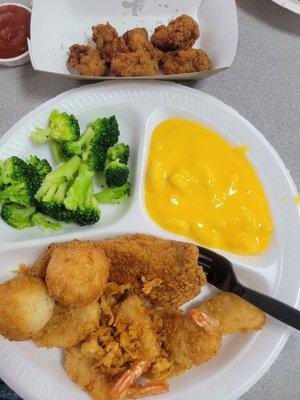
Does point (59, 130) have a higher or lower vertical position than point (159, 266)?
higher

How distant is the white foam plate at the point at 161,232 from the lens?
1.80 metres

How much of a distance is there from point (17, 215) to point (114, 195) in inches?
16.7

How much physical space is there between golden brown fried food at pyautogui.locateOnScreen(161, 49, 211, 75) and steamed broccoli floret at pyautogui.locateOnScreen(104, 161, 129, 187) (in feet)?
1.62

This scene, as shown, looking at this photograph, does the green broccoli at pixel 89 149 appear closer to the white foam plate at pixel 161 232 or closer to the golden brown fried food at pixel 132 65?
the white foam plate at pixel 161 232

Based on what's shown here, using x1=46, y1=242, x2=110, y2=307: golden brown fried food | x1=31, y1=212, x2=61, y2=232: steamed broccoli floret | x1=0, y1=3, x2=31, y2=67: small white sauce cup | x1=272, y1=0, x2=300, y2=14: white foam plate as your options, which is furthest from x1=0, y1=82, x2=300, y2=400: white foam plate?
x1=272, y1=0, x2=300, y2=14: white foam plate

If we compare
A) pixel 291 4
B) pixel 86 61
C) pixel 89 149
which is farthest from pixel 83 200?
pixel 291 4

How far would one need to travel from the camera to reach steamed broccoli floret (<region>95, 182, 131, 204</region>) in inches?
76.7

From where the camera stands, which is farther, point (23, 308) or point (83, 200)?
point (83, 200)

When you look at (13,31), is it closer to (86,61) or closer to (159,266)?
(86,61)

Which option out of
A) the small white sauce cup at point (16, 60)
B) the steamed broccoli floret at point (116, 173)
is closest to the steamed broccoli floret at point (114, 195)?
the steamed broccoli floret at point (116, 173)

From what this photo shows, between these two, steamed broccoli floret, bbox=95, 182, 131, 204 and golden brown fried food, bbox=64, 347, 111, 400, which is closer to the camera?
golden brown fried food, bbox=64, 347, 111, 400

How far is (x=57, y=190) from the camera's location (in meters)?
1.92

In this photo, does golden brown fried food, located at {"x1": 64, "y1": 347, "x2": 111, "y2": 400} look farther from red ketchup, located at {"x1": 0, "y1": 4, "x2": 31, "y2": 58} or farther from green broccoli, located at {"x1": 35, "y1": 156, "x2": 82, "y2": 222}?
red ketchup, located at {"x1": 0, "y1": 4, "x2": 31, "y2": 58}

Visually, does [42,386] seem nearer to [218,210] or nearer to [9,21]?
[218,210]
